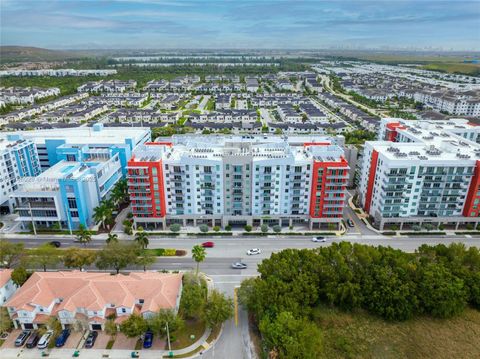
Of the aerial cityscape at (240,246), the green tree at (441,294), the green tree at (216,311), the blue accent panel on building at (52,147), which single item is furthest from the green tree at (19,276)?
the green tree at (441,294)

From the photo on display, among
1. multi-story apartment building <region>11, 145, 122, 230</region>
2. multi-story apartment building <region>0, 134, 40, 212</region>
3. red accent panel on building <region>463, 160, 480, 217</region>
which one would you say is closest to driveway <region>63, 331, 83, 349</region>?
multi-story apartment building <region>11, 145, 122, 230</region>

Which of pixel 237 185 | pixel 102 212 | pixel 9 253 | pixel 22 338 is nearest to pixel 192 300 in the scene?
pixel 22 338

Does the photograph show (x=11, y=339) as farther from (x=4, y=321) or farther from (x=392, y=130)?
(x=392, y=130)

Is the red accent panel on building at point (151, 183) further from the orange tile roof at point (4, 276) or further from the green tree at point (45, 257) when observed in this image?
the orange tile roof at point (4, 276)

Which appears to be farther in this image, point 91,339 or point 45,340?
point 91,339

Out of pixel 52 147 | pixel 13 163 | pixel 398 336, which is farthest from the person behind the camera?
pixel 52 147

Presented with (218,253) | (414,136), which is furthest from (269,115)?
(218,253)

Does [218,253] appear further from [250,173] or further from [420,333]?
[420,333]

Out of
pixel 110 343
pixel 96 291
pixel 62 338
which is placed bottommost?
pixel 110 343
